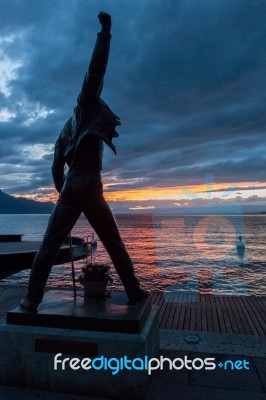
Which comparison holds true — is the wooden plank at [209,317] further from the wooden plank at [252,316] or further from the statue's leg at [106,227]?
the statue's leg at [106,227]

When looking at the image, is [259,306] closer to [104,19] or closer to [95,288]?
[95,288]

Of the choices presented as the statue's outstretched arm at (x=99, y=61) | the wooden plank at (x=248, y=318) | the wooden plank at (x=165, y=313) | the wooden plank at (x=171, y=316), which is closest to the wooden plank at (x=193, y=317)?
the wooden plank at (x=171, y=316)

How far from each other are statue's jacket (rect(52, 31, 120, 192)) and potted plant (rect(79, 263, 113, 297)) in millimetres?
1534

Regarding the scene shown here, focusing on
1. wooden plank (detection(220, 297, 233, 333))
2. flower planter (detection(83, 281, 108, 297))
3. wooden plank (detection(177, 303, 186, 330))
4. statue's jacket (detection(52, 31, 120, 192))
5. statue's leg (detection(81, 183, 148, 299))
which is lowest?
wooden plank (detection(220, 297, 233, 333))

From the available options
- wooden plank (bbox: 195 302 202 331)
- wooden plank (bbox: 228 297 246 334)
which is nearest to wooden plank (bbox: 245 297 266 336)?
wooden plank (bbox: 228 297 246 334)

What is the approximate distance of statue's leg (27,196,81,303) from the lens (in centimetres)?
496

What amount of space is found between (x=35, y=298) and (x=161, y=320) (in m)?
5.29

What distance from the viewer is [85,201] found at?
498cm

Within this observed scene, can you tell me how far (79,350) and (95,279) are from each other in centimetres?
133

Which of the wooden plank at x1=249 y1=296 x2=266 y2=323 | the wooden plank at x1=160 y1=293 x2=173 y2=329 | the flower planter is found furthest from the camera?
the wooden plank at x1=249 y1=296 x2=266 y2=323

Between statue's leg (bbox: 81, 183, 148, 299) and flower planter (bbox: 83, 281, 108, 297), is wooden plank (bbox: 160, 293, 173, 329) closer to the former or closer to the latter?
flower planter (bbox: 83, 281, 108, 297)

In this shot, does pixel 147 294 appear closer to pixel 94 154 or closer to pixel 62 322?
pixel 62 322

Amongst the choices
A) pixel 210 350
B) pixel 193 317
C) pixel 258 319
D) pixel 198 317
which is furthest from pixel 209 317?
pixel 210 350

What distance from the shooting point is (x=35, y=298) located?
16.2 ft
